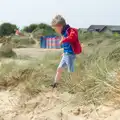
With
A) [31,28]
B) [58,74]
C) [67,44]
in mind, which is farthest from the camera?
[31,28]

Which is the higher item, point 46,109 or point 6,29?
point 46,109

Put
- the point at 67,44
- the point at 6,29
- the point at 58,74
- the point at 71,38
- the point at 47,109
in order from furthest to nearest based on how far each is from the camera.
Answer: the point at 6,29 < the point at 58,74 < the point at 67,44 < the point at 71,38 < the point at 47,109

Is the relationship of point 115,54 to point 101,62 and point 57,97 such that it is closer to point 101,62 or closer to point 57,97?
point 101,62

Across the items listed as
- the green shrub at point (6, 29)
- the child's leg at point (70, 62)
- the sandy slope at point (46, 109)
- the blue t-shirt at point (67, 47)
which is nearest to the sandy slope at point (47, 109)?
the sandy slope at point (46, 109)

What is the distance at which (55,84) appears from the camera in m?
7.78

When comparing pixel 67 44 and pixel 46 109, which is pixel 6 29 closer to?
pixel 67 44

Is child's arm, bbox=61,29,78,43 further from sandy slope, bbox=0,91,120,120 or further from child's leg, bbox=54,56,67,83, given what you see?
sandy slope, bbox=0,91,120,120

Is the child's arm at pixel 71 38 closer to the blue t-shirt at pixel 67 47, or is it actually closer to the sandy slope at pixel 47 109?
the blue t-shirt at pixel 67 47

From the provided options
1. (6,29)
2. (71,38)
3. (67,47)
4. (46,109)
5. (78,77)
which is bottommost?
(6,29)

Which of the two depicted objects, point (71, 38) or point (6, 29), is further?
point (6, 29)

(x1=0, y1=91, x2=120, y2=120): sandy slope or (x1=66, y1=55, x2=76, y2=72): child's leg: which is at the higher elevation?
(x1=66, y1=55, x2=76, y2=72): child's leg

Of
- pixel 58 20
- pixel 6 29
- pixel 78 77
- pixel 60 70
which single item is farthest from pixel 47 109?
pixel 6 29

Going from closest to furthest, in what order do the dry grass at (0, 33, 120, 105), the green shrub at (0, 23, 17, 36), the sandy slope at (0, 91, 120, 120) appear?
the sandy slope at (0, 91, 120, 120), the dry grass at (0, 33, 120, 105), the green shrub at (0, 23, 17, 36)

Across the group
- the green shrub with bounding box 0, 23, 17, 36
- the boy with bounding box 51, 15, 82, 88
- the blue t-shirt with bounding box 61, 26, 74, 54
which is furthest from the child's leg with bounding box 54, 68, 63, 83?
the green shrub with bounding box 0, 23, 17, 36
